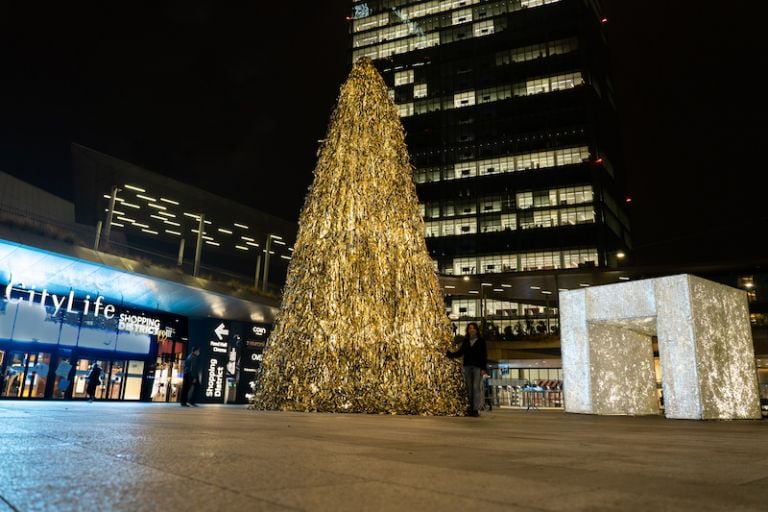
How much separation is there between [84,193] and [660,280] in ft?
79.1

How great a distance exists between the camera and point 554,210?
2552 inches

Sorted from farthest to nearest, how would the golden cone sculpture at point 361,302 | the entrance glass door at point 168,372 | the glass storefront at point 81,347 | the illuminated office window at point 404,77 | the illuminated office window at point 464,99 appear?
the illuminated office window at point 404,77
the illuminated office window at point 464,99
the entrance glass door at point 168,372
the glass storefront at point 81,347
the golden cone sculpture at point 361,302

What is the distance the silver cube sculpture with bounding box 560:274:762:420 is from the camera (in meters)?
10.7

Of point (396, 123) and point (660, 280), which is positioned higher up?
point (396, 123)

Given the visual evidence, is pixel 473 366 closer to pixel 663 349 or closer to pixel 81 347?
pixel 663 349

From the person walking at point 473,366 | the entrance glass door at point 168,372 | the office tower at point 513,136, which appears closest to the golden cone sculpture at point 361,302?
the person walking at point 473,366

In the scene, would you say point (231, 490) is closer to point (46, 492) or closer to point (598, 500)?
point (46, 492)

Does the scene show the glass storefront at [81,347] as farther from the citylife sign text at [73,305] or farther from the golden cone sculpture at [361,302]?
the golden cone sculpture at [361,302]

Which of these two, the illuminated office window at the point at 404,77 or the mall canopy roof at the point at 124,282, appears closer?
the mall canopy roof at the point at 124,282

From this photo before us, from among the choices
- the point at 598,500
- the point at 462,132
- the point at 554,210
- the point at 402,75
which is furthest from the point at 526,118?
the point at 598,500

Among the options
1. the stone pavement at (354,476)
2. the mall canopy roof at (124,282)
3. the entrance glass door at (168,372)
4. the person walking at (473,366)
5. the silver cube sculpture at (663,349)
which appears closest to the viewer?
the stone pavement at (354,476)

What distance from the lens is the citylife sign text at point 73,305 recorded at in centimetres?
2064

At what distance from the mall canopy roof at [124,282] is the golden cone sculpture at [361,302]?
1148 cm

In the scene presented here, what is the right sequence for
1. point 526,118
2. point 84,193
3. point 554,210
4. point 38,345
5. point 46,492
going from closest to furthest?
point 46,492 < point 38,345 < point 84,193 < point 554,210 < point 526,118
